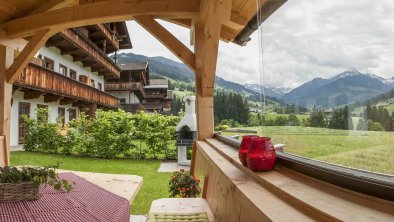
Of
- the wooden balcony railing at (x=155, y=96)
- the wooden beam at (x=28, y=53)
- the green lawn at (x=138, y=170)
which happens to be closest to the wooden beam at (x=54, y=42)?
the green lawn at (x=138, y=170)

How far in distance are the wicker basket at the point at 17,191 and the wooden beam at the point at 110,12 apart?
2.29m

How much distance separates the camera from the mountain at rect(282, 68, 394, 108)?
0.71 metres

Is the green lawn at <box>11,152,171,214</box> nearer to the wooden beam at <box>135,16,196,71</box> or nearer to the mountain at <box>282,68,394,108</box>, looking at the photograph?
the wooden beam at <box>135,16,196,71</box>

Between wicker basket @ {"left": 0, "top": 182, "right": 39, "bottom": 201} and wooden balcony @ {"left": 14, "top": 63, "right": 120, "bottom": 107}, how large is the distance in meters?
8.77

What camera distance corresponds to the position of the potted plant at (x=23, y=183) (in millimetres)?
1824

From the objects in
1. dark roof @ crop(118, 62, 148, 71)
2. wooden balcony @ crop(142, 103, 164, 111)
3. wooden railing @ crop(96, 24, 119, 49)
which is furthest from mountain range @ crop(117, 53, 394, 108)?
wooden balcony @ crop(142, 103, 164, 111)

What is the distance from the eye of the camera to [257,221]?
0.93 m

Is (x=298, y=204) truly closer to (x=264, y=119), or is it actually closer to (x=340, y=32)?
(x=340, y=32)

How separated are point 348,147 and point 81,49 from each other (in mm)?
14720

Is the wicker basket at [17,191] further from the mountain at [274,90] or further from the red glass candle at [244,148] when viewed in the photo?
the mountain at [274,90]

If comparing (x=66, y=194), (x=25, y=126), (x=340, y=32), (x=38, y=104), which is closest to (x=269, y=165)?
(x=340, y=32)

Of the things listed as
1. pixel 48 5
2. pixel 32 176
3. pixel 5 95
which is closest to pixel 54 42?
pixel 5 95

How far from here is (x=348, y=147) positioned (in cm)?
91

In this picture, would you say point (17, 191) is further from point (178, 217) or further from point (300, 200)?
point (300, 200)
